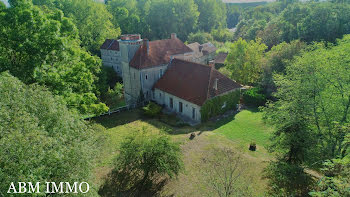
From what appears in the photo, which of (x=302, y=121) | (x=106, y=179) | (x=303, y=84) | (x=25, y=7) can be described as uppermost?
(x=25, y=7)

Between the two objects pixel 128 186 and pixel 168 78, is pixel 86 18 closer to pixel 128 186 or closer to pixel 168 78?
pixel 168 78

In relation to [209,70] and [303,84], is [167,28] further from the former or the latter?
[303,84]

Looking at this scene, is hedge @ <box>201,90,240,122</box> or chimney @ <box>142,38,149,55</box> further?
chimney @ <box>142,38,149,55</box>

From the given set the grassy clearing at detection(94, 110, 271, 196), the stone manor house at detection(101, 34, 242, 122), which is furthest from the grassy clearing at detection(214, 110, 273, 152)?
the stone manor house at detection(101, 34, 242, 122)

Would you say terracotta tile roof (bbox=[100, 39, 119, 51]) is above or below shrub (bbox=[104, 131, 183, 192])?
above

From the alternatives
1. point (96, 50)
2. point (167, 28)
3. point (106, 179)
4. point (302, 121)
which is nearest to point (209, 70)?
point (302, 121)

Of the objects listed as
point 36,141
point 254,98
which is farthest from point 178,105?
point 36,141

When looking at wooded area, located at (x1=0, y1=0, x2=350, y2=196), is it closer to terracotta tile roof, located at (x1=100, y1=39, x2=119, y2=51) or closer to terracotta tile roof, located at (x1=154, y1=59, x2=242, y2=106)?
terracotta tile roof, located at (x1=154, y1=59, x2=242, y2=106)
